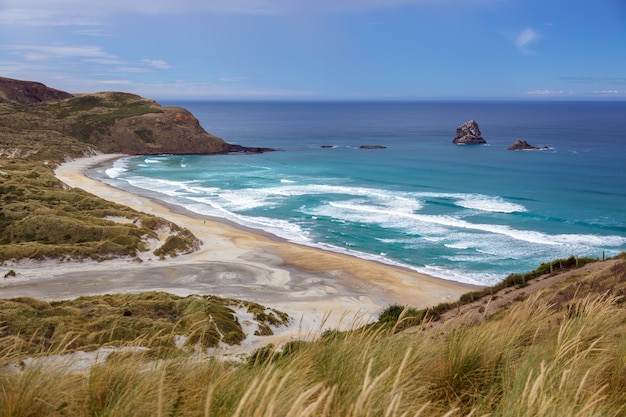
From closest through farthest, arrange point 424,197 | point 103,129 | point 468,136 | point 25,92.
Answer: point 424,197, point 103,129, point 468,136, point 25,92

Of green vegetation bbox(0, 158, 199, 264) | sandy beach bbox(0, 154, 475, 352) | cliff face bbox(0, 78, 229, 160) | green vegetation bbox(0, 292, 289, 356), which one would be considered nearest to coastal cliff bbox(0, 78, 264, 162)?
cliff face bbox(0, 78, 229, 160)

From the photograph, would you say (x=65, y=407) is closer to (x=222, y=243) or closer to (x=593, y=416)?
(x=593, y=416)

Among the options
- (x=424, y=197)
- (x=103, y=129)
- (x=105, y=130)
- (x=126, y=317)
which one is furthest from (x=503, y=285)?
(x=103, y=129)

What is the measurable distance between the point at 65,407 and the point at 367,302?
25958mm

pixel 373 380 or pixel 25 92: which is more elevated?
pixel 25 92

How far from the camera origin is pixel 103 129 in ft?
372

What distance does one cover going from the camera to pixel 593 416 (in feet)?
10.6

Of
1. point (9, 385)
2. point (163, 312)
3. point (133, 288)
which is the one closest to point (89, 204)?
point (133, 288)

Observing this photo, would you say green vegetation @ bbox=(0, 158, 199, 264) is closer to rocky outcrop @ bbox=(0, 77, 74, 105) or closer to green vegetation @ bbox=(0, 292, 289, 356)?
green vegetation @ bbox=(0, 292, 289, 356)

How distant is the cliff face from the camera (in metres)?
99.6

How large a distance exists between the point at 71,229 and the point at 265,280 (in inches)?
583

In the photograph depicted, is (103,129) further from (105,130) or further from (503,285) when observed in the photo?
(503,285)

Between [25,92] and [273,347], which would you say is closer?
[273,347]

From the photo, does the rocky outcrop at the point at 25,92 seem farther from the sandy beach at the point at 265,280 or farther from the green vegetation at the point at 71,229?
the sandy beach at the point at 265,280
